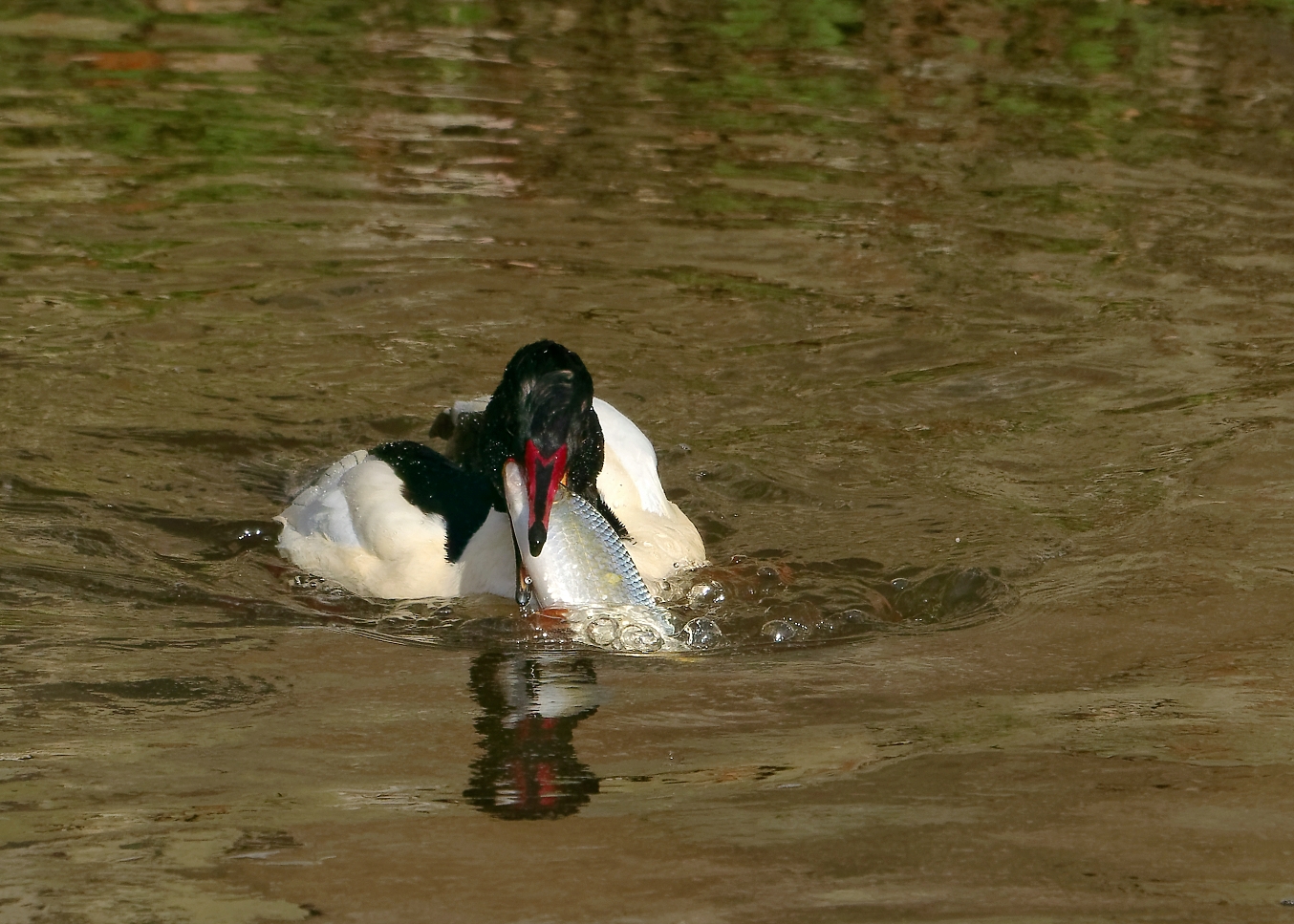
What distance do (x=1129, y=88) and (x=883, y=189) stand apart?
2766mm

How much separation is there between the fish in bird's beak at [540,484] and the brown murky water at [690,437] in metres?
0.40

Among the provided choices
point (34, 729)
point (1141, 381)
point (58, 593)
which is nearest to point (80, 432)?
point (58, 593)

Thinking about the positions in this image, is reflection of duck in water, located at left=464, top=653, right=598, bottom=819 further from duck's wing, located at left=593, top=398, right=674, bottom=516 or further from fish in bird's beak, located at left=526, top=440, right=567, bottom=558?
duck's wing, located at left=593, top=398, right=674, bottom=516

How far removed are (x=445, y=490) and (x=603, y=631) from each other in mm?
1053

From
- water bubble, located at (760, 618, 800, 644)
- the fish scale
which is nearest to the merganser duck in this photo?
the fish scale

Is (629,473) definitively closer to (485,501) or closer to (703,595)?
(485,501)

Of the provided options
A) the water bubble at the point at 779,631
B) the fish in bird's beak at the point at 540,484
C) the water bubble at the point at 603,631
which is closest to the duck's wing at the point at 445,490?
the fish in bird's beak at the point at 540,484

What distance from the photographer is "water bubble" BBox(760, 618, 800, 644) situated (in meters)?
5.27

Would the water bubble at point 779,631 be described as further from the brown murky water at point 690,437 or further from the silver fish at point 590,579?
the silver fish at point 590,579

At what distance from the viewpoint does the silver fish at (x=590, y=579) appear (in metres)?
4.90

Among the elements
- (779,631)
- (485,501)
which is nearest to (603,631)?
(779,631)

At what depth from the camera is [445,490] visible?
5.84 metres

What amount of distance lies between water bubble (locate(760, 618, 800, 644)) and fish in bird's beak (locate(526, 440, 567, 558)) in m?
0.76

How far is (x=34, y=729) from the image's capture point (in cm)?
435
